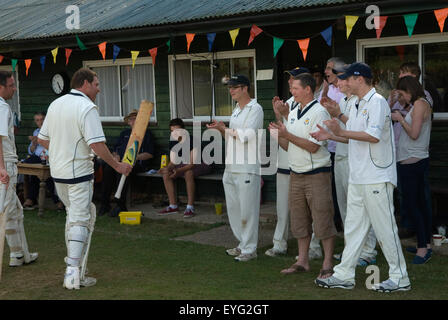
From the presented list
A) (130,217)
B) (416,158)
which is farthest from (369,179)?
(130,217)

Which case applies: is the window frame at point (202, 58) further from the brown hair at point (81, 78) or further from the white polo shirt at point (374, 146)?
the white polo shirt at point (374, 146)

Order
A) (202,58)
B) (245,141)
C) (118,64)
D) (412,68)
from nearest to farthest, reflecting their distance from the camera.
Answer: (245,141) < (412,68) < (202,58) < (118,64)

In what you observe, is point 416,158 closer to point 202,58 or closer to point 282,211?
point 282,211

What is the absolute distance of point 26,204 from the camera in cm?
1111

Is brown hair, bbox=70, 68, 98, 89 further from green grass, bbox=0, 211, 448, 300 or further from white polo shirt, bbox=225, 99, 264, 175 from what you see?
green grass, bbox=0, 211, 448, 300

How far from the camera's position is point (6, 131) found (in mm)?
6418

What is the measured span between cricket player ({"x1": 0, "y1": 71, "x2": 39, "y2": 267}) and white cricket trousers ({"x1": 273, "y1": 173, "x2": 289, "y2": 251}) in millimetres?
2727

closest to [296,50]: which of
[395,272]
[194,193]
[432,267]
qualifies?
[194,193]

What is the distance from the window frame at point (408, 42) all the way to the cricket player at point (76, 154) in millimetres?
4208

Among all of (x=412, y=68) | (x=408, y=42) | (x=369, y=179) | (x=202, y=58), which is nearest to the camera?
(x=369, y=179)

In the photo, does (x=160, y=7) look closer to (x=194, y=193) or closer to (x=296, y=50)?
(x=296, y=50)

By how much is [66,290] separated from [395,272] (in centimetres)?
298

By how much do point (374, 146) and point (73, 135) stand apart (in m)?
2.69

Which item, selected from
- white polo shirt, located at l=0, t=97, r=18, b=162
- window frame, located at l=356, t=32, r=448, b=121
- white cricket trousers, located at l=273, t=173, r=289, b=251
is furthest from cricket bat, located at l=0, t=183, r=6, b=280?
window frame, located at l=356, t=32, r=448, b=121
